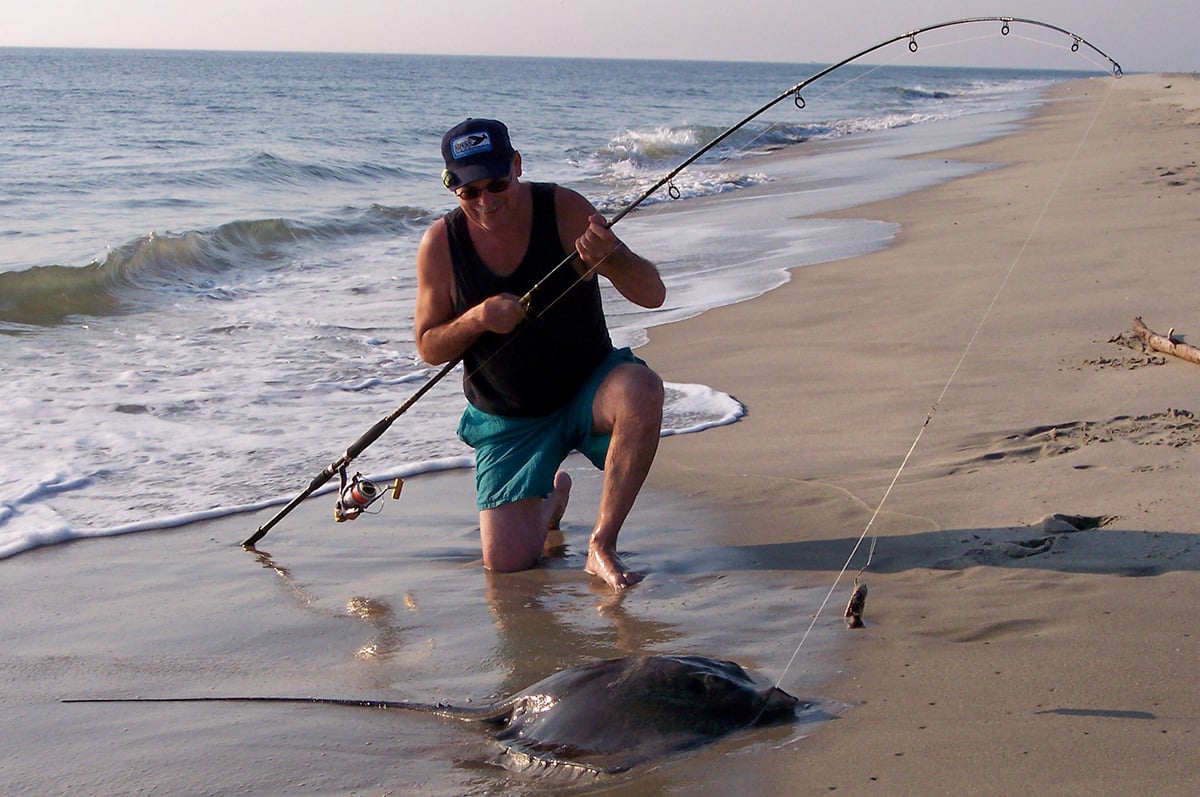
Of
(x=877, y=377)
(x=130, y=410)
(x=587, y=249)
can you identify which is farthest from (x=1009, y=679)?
(x=130, y=410)

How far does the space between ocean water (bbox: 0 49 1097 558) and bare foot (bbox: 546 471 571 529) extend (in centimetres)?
37

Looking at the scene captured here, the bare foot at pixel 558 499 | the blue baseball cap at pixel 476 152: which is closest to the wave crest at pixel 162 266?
the bare foot at pixel 558 499

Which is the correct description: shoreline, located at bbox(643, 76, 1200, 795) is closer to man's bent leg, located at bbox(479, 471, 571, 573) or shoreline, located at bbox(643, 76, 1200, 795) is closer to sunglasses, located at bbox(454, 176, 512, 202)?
man's bent leg, located at bbox(479, 471, 571, 573)

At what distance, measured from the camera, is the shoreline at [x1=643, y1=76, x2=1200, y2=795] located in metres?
2.13

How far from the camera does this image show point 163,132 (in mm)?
20188

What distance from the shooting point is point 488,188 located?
10.8ft

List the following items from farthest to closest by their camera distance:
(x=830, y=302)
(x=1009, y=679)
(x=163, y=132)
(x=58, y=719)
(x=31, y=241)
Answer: (x=163, y=132), (x=31, y=241), (x=830, y=302), (x=58, y=719), (x=1009, y=679)

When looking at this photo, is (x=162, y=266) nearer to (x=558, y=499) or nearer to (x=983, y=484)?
(x=558, y=499)

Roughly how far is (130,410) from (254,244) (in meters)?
5.72

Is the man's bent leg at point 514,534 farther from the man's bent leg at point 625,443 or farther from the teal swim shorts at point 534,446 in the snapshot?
the man's bent leg at point 625,443

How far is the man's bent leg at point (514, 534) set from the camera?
3480mm

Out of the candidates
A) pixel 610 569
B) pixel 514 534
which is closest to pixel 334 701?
pixel 610 569

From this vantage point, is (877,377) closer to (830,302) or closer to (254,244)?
(830,302)

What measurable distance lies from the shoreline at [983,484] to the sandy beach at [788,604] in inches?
0.4
